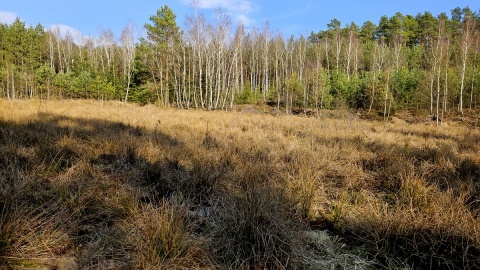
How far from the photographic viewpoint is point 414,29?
53.9 metres

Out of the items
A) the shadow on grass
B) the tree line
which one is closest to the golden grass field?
the shadow on grass

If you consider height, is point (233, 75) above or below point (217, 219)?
above

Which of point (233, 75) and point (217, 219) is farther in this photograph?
point (233, 75)

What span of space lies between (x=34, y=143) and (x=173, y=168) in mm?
2456

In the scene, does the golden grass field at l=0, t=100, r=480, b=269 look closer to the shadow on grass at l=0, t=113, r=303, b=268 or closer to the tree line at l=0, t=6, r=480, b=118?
the shadow on grass at l=0, t=113, r=303, b=268

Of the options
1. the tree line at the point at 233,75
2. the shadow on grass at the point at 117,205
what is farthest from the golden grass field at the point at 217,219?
the tree line at the point at 233,75

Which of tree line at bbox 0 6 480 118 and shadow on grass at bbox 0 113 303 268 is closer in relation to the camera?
shadow on grass at bbox 0 113 303 268

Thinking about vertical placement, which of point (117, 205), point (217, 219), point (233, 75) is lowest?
point (217, 219)

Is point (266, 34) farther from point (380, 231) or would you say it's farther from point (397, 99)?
point (380, 231)

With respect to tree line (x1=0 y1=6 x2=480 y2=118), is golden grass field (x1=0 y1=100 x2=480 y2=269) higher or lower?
lower

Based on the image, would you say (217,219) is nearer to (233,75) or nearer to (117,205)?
(117,205)

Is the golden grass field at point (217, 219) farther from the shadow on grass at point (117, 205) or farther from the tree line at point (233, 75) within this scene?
the tree line at point (233, 75)

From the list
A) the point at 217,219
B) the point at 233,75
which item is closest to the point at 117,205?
the point at 217,219

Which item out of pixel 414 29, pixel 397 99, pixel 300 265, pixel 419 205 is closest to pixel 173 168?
pixel 300 265
